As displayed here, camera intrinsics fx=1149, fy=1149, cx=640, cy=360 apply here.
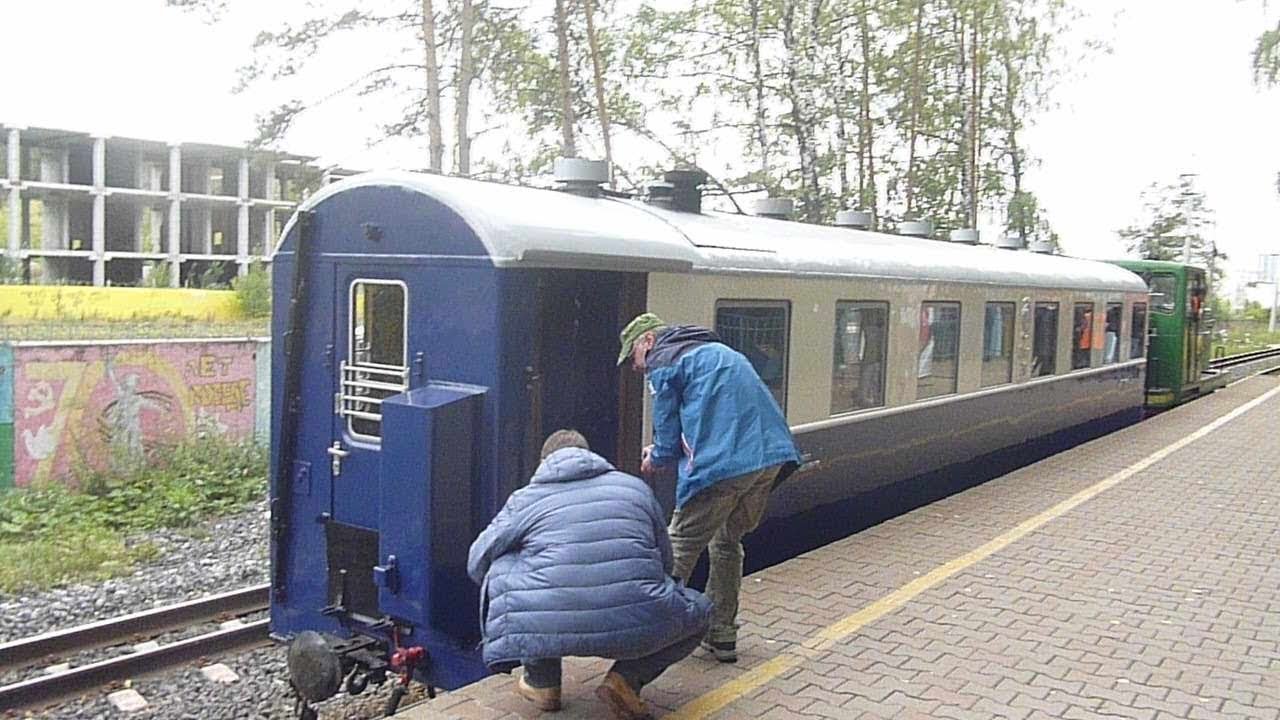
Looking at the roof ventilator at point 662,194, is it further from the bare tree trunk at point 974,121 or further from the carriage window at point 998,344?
the bare tree trunk at point 974,121

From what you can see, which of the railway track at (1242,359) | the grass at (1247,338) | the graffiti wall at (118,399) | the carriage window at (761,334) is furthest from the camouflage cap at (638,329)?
the grass at (1247,338)

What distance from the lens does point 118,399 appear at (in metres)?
12.7

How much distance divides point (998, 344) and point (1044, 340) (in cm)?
164

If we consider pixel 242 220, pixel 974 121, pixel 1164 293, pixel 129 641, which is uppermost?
pixel 974 121

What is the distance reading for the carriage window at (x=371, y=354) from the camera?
6090 mm

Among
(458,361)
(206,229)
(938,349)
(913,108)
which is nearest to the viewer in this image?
(458,361)

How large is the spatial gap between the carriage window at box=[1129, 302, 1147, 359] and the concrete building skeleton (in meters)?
34.3

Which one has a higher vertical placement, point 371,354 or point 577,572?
point 371,354

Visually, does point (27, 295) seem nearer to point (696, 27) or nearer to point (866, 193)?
point (696, 27)

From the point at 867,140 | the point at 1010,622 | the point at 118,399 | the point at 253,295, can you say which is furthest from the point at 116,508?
the point at 253,295

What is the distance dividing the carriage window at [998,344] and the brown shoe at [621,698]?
7541 millimetres

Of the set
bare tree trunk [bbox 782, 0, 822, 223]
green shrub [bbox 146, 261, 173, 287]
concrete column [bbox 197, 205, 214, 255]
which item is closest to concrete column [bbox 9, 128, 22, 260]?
green shrub [bbox 146, 261, 173, 287]

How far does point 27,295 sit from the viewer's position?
26875 millimetres

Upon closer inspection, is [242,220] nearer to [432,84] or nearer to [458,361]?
[432,84]
